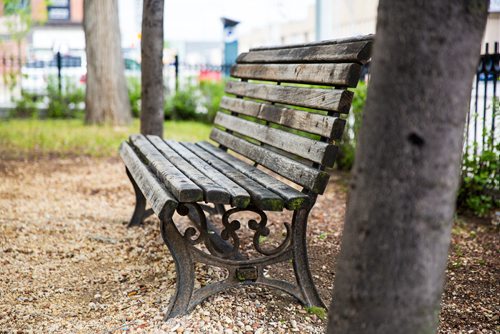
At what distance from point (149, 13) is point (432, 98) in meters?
3.98

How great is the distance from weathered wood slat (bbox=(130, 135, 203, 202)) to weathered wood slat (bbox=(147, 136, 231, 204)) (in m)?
0.03

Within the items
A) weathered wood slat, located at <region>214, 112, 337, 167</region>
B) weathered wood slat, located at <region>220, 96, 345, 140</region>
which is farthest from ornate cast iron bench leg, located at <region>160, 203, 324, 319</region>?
weathered wood slat, located at <region>220, 96, 345, 140</region>

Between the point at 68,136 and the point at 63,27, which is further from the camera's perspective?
the point at 63,27

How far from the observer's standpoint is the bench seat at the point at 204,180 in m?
2.80

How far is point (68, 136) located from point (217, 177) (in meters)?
7.35

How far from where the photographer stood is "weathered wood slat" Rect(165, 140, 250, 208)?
2.82m

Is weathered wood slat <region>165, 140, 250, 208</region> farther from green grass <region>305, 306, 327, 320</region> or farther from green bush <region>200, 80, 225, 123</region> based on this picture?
green bush <region>200, 80, 225, 123</region>

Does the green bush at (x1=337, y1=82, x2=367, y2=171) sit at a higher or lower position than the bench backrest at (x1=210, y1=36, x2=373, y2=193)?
lower

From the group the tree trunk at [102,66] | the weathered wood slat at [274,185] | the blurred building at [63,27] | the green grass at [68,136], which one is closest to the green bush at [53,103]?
the green grass at [68,136]

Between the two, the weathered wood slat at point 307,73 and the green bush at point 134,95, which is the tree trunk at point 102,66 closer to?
the green bush at point 134,95

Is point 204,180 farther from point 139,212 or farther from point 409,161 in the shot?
point 139,212

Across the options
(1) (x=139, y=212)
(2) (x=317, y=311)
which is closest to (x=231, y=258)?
(2) (x=317, y=311)

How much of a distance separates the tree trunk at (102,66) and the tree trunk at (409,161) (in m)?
10.4

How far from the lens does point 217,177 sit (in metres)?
3.29
